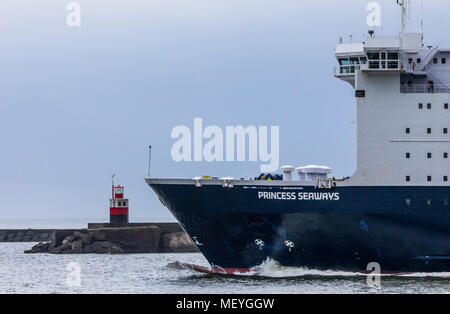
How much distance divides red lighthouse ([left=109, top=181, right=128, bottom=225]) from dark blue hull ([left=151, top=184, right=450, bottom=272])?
114ft

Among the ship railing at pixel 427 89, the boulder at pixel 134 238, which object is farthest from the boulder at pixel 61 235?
the ship railing at pixel 427 89

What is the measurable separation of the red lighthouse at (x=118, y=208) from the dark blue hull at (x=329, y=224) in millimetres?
34894

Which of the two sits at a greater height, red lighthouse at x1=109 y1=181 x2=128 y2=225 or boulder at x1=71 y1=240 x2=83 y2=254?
red lighthouse at x1=109 y1=181 x2=128 y2=225

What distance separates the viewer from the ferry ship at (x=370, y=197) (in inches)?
1320

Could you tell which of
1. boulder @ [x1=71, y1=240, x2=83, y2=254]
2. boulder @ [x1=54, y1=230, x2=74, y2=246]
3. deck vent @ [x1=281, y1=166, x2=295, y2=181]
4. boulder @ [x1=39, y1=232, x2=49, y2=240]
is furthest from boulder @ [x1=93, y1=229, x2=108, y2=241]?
deck vent @ [x1=281, y1=166, x2=295, y2=181]

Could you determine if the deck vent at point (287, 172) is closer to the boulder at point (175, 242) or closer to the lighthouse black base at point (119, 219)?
the boulder at point (175, 242)

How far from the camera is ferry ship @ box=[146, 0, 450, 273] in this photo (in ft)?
110

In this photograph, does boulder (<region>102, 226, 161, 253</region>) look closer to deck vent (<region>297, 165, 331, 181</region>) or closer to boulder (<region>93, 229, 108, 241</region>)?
boulder (<region>93, 229, 108, 241</region>)

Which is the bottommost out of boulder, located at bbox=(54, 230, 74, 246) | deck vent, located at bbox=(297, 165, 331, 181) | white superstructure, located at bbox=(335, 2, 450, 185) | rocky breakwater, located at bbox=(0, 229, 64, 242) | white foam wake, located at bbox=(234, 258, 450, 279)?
rocky breakwater, located at bbox=(0, 229, 64, 242)

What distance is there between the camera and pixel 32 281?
38.8 meters

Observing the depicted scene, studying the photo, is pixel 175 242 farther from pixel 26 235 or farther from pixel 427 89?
pixel 427 89

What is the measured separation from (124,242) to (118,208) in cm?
420

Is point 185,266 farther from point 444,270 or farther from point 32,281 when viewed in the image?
point 444,270
